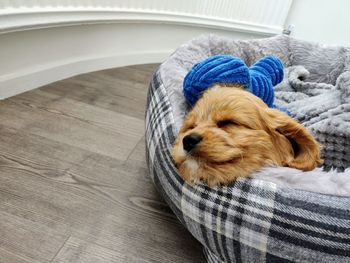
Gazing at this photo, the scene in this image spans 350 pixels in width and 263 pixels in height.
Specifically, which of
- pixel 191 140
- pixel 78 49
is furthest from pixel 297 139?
pixel 78 49

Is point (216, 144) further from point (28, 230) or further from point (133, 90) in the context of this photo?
point (133, 90)

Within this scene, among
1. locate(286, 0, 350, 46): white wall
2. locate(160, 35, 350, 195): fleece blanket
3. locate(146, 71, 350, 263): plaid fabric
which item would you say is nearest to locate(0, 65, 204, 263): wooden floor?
locate(146, 71, 350, 263): plaid fabric

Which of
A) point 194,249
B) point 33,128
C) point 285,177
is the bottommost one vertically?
point 194,249

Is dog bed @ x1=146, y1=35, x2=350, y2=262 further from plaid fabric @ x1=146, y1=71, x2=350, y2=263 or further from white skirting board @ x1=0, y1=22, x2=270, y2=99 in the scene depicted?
white skirting board @ x1=0, y1=22, x2=270, y2=99

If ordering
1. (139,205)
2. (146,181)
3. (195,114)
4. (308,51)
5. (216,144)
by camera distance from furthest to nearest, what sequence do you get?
(308,51)
(146,181)
(139,205)
(195,114)
(216,144)

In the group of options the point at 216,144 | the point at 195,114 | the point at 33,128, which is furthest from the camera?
the point at 33,128

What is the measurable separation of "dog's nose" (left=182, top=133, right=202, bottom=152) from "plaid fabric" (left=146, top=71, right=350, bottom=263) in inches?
5.0

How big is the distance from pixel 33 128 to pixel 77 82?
0.58 metres

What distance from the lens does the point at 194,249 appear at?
102 cm

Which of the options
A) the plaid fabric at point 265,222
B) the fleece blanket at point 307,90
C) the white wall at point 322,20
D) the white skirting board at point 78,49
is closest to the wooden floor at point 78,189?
the white skirting board at point 78,49

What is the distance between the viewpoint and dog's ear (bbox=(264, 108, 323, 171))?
2.56ft

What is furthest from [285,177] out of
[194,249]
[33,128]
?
[33,128]

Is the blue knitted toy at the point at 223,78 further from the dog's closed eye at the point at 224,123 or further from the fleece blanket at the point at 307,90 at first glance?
the dog's closed eye at the point at 224,123

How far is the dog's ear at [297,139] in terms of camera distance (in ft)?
2.56
